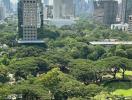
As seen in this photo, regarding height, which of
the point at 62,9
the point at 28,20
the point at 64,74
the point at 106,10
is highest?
the point at 62,9

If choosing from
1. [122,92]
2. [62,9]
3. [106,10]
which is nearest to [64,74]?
[122,92]

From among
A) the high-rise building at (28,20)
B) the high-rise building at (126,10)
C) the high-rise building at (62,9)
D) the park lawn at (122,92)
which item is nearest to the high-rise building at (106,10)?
the high-rise building at (126,10)

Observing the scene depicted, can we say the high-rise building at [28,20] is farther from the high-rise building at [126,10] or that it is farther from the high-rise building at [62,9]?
the high-rise building at [62,9]

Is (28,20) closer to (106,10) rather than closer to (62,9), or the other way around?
(106,10)

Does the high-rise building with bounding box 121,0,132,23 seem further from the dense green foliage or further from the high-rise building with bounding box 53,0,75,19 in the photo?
the dense green foliage

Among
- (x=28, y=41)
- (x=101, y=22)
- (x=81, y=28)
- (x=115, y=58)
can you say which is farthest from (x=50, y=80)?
Result: (x=101, y=22)

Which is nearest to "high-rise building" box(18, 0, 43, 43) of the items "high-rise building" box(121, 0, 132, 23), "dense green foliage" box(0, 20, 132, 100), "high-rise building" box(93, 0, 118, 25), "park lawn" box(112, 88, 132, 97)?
"dense green foliage" box(0, 20, 132, 100)
